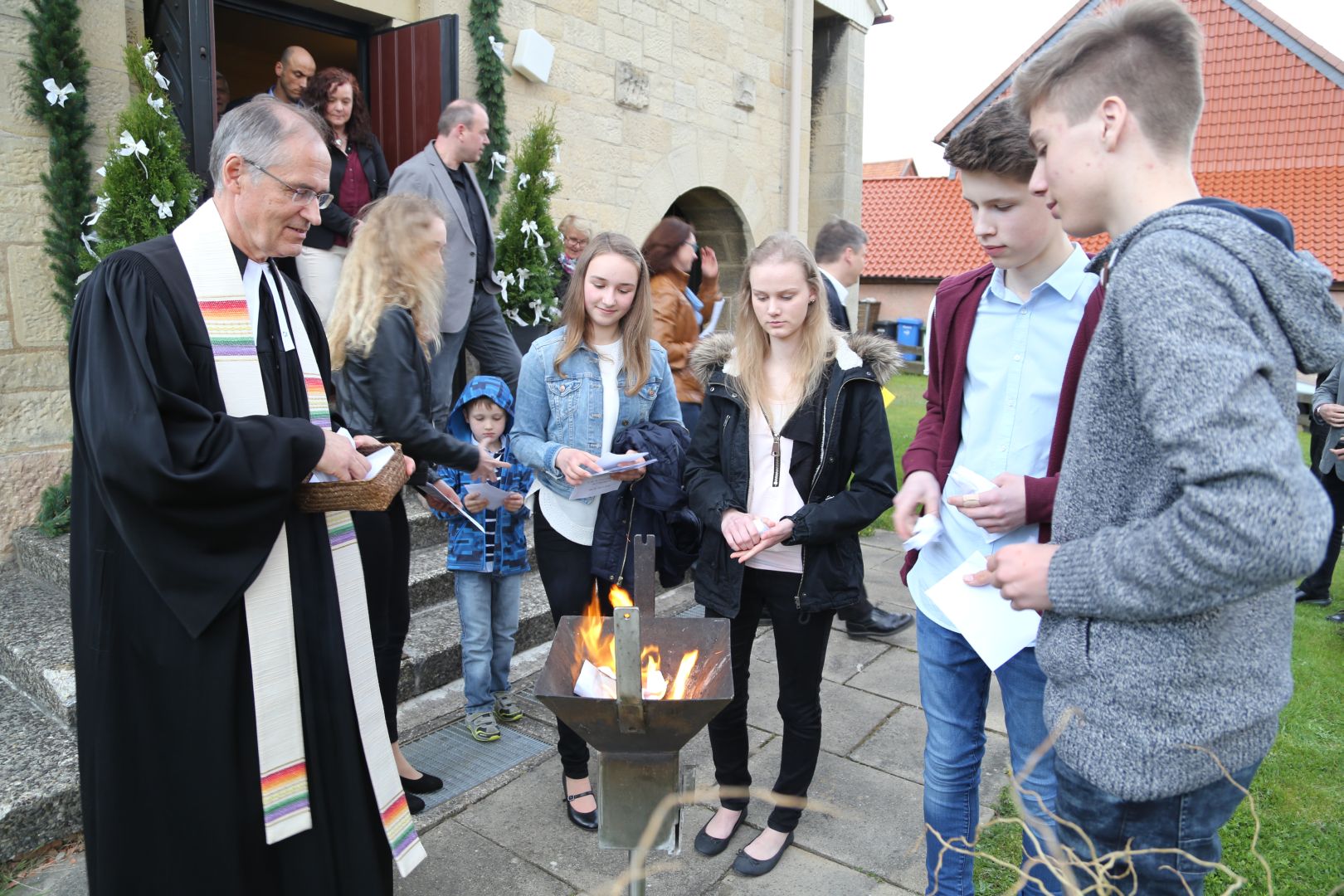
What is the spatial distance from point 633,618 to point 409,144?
573 centimetres

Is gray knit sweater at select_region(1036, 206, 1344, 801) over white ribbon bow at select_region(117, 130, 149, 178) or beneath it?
beneath

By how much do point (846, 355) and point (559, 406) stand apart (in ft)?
3.40

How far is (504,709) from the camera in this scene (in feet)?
13.2

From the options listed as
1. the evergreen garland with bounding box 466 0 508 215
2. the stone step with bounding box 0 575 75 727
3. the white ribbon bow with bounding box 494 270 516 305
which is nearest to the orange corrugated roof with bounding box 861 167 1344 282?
the evergreen garland with bounding box 466 0 508 215

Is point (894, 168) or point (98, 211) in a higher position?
point (894, 168)

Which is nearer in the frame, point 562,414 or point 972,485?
point 972,485

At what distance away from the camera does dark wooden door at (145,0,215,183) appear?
4.67 meters

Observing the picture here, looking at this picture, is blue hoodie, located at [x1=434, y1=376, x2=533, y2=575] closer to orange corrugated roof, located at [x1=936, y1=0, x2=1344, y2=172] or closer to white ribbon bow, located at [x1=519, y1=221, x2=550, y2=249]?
white ribbon bow, located at [x1=519, y1=221, x2=550, y2=249]

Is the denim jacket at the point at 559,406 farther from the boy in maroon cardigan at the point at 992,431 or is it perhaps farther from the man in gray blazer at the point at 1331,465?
the man in gray blazer at the point at 1331,465

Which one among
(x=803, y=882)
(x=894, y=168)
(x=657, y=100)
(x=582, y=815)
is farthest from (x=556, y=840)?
(x=894, y=168)

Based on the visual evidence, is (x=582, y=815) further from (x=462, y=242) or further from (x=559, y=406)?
(x=462, y=242)

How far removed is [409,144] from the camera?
651cm

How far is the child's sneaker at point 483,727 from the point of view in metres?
3.82

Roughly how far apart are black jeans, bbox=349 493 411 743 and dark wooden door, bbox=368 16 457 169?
4065mm
